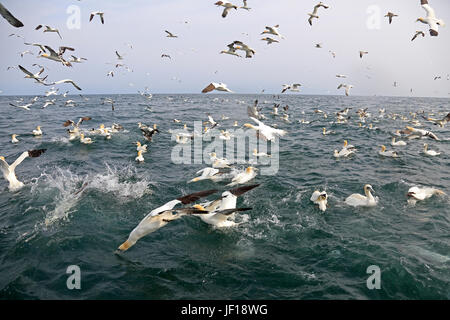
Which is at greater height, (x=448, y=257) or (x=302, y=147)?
(x=302, y=147)

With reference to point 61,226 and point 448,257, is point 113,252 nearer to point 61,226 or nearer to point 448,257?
point 61,226

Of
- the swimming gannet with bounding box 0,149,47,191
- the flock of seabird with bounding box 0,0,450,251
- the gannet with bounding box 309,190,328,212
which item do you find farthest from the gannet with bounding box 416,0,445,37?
the swimming gannet with bounding box 0,149,47,191

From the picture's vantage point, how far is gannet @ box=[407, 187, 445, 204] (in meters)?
9.83

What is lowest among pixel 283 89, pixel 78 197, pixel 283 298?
pixel 283 298

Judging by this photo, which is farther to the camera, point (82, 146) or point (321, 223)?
point (82, 146)

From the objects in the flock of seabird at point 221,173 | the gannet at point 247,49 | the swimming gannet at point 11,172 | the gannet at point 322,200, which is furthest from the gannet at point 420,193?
the swimming gannet at point 11,172

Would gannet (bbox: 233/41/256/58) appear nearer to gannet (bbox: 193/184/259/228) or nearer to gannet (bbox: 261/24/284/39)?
gannet (bbox: 261/24/284/39)

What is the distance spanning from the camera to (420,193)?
10.1 meters

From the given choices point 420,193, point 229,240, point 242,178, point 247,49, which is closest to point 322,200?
point 229,240

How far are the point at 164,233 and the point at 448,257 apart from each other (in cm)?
759

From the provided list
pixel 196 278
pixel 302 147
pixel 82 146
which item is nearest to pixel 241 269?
pixel 196 278

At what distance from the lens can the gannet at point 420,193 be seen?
32.3 feet

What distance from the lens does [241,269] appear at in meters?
6.63

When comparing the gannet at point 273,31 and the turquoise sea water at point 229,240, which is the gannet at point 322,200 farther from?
the gannet at point 273,31
